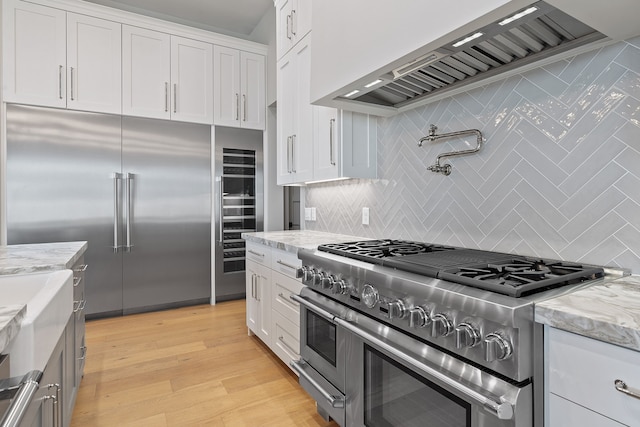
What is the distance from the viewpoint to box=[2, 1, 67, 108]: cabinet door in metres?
3.07

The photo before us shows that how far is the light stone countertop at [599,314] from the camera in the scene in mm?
737

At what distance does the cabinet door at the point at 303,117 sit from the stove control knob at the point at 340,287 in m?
1.18

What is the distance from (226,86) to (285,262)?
270 centimetres

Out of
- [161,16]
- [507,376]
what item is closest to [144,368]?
[507,376]

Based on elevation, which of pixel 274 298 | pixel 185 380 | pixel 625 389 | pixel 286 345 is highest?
pixel 625 389

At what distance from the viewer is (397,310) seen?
1225 mm

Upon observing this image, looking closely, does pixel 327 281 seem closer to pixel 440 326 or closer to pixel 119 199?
pixel 440 326

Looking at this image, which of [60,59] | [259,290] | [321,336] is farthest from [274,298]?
[60,59]

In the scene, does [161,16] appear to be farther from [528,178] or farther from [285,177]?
[528,178]

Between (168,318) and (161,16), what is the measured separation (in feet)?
12.1

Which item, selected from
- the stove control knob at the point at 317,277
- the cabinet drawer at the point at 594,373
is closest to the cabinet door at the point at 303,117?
the stove control knob at the point at 317,277

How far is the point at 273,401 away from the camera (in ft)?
6.66

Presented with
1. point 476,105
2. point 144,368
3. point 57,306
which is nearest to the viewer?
point 57,306

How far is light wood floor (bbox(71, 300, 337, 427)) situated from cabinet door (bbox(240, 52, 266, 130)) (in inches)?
92.2
